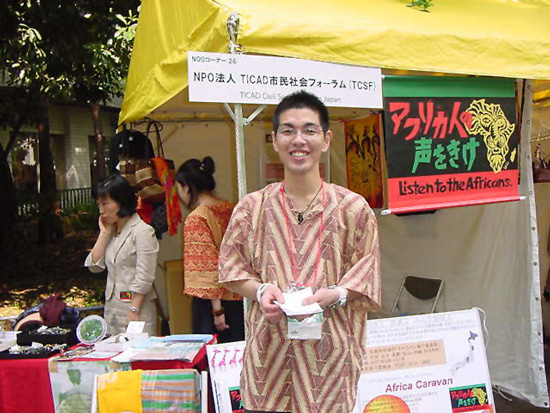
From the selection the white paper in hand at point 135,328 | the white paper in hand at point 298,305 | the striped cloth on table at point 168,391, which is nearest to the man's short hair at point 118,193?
the white paper in hand at point 135,328

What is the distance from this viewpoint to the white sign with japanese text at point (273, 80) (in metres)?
2.67

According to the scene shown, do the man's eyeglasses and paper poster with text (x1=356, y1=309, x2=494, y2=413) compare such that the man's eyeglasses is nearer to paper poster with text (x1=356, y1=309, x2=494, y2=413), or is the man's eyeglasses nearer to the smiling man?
the smiling man

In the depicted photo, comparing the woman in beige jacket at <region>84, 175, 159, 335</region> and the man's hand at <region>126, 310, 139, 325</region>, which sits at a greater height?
the woman in beige jacket at <region>84, 175, 159, 335</region>

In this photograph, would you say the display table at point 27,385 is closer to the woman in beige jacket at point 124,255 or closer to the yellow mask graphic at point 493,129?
the woman in beige jacket at point 124,255

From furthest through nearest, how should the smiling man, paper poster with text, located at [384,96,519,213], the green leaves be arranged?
the green leaves, paper poster with text, located at [384,96,519,213], the smiling man

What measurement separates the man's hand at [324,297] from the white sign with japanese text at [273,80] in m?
1.25

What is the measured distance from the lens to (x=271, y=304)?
181cm

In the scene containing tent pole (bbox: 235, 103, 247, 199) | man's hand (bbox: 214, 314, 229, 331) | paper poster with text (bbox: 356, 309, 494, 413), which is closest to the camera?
tent pole (bbox: 235, 103, 247, 199)

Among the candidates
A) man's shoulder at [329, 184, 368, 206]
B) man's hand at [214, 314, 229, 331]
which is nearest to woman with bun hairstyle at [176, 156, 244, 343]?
man's hand at [214, 314, 229, 331]

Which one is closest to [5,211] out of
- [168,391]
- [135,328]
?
[135,328]

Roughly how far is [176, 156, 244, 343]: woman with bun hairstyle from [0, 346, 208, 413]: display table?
0.64m

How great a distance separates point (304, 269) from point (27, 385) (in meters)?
2.02

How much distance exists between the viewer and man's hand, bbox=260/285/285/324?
1801mm

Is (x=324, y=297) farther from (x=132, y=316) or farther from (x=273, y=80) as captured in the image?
(x=132, y=316)
